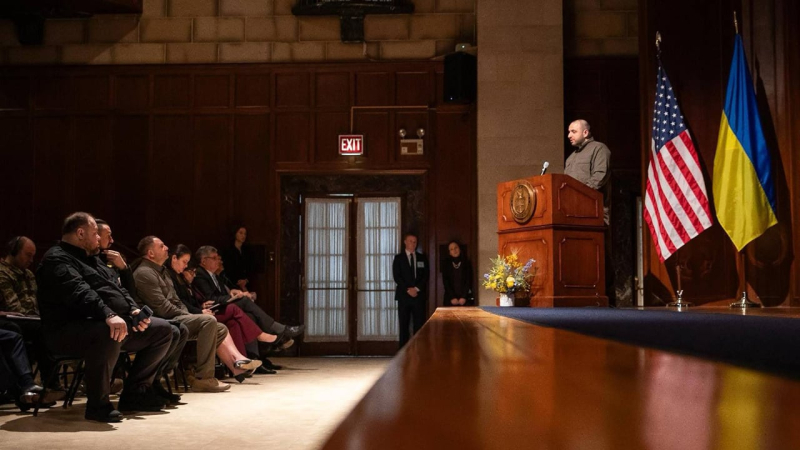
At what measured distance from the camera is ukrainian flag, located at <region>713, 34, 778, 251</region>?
6012mm

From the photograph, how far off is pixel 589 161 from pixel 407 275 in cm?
435

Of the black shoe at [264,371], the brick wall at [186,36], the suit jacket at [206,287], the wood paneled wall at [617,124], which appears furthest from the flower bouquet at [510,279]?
the brick wall at [186,36]

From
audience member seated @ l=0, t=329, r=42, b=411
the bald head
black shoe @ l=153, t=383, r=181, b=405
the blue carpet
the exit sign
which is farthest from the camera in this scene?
the exit sign

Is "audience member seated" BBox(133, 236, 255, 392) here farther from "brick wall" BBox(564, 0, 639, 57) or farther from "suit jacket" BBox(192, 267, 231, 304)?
"brick wall" BBox(564, 0, 639, 57)

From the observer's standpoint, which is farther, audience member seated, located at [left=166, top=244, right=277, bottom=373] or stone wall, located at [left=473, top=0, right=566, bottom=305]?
stone wall, located at [left=473, top=0, right=566, bottom=305]

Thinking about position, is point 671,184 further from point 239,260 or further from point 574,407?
point 574,407

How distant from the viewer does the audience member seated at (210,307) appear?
23.2 feet

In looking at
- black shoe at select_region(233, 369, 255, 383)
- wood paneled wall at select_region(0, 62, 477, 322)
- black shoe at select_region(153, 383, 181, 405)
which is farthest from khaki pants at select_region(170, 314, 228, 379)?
wood paneled wall at select_region(0, 62, 477, 322)

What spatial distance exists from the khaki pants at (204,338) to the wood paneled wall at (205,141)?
3561mm

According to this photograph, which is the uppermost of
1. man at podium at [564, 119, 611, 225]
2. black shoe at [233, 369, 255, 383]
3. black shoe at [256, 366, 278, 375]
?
man at podium at [564, 119, 611, 225]

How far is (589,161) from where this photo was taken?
595 cm

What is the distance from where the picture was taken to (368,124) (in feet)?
34.4

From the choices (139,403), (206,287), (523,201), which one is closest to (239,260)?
(206,287)

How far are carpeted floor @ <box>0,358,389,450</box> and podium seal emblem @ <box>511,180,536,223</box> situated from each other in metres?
1.68
